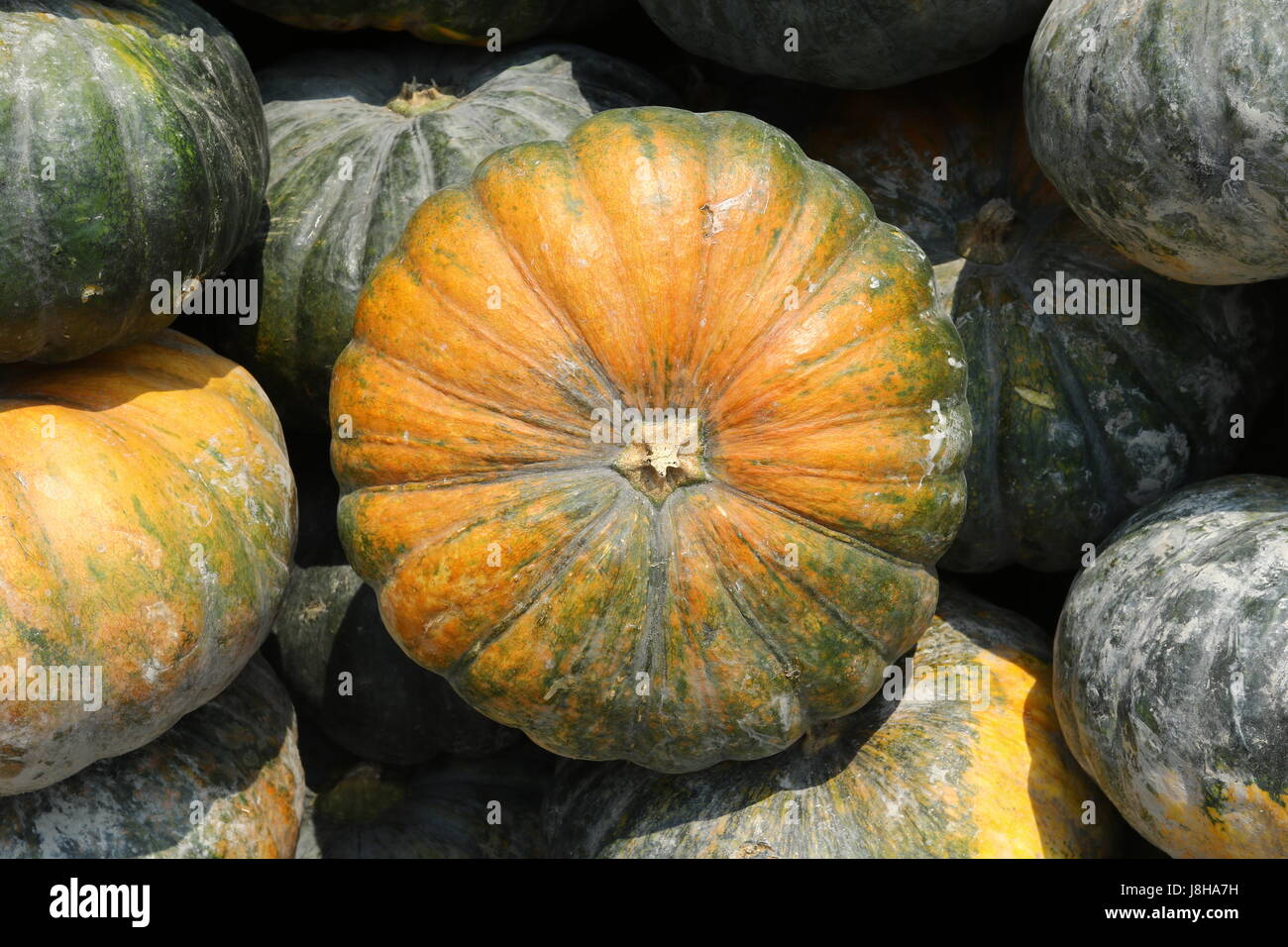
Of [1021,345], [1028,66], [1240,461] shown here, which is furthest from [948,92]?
[1240,461]

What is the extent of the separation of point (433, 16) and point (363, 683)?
5.00ft

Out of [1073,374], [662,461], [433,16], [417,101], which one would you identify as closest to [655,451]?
[662,461]

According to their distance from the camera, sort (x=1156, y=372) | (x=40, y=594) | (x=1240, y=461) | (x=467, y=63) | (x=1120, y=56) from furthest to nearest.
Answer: (x=467, y=63)
(x=1240, y=461)
(x=1156, y=372)
(x=1120, y=56)
(x=40, y=594)

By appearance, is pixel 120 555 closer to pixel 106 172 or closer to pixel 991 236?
pixel 106 172

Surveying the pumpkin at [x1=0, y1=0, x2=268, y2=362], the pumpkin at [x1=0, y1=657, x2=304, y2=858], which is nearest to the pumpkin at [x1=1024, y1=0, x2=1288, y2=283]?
the pumpkin at [x1=0, y1=0, x2=268, y2=362]

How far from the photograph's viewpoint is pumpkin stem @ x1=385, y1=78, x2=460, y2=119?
9.62 feet

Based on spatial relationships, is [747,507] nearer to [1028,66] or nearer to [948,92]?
[1028,66]

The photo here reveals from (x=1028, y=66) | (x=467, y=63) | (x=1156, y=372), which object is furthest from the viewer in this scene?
(x=467, y=63)

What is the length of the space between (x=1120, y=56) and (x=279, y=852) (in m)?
2.19

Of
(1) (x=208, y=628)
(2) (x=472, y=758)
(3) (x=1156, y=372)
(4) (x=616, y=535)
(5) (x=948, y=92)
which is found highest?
(5) (x=948, y=92)

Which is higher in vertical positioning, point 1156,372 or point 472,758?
point 1156,372

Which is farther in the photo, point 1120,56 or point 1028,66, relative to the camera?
point 1028,66

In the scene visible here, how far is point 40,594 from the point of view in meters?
2.06

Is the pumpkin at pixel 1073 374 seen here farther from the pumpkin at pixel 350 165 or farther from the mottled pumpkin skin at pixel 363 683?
the mottled pumpkin skin at pixel 363 683
